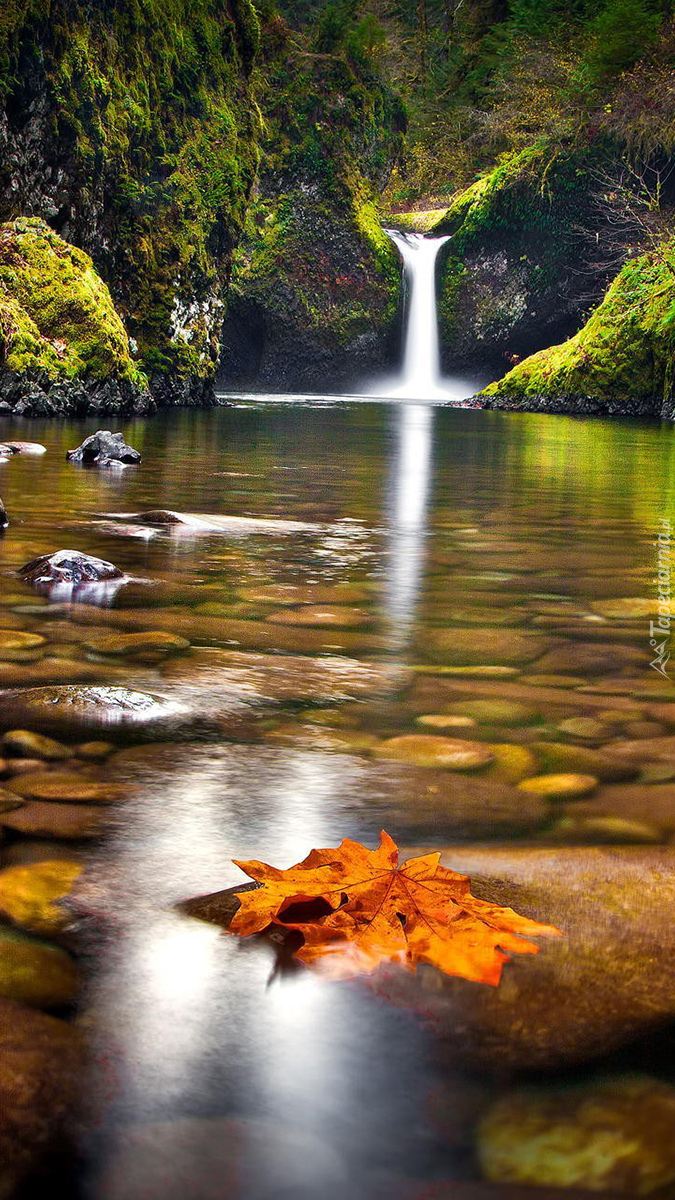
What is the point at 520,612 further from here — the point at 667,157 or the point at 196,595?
the point at 667,157

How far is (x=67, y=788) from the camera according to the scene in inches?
73.4

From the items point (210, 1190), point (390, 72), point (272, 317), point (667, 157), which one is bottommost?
point (210, 1190)

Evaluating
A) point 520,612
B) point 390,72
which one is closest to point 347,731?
point 520,612

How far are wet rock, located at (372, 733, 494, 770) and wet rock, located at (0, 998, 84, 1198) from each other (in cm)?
106

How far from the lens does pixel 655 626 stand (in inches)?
135

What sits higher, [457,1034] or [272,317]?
[272,317]

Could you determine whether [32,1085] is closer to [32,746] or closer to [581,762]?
[32,746]

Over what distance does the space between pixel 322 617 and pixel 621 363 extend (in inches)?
830

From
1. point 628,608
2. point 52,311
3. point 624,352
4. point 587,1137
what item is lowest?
point 587,1137

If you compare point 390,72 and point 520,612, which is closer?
point 520,612

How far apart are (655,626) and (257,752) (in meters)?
1.76

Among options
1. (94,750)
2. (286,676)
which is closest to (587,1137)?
(94,750)

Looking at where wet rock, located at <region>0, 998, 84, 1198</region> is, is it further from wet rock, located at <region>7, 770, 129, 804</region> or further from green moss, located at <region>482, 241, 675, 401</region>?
green moss, located at <region>482, 241, 675, 401</region>

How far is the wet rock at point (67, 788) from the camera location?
1.82 m
